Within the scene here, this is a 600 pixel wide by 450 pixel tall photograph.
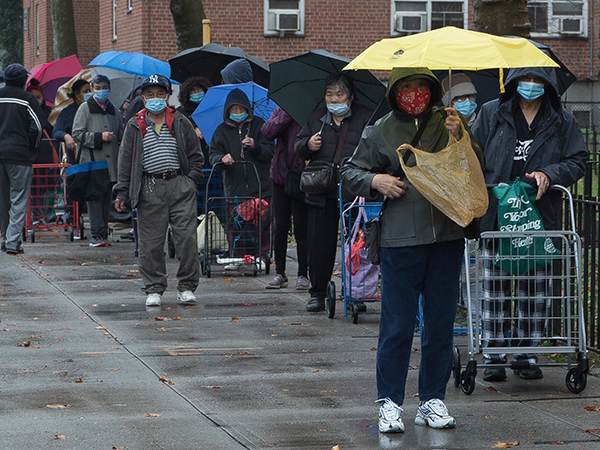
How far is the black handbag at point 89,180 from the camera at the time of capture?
46.0 feet

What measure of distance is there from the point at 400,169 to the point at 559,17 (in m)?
22.8

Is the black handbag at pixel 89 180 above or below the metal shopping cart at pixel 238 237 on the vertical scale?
above

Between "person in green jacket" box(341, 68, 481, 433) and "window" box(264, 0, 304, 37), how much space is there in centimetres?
2042

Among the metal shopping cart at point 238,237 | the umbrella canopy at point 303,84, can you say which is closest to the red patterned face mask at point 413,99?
the umbrella canopy at point 303,84

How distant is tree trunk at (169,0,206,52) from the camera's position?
59.9 ft

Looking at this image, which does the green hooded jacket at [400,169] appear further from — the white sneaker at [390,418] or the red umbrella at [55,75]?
the red umbrella at [55,75]

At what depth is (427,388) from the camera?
Answer: 5.57 metres

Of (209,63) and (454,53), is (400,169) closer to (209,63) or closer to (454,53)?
(454,53)

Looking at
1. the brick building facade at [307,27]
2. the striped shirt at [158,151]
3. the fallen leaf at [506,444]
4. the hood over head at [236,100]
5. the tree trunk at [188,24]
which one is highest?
the brick building facade at [307,27]

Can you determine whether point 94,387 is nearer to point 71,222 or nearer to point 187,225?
point 187,225

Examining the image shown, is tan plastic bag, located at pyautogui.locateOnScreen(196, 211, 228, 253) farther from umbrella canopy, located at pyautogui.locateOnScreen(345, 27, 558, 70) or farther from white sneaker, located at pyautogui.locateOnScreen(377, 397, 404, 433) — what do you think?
white sneaker, located at pyautogui.locateOnScreen(377, 397, 404, 433)

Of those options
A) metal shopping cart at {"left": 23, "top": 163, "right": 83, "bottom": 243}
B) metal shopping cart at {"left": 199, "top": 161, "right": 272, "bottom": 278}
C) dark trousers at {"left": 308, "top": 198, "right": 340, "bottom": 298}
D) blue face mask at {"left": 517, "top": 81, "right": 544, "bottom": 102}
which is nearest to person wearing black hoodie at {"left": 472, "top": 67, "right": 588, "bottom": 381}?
blue face mask at {"left": 517, "top": 81, "right": 544, "bottom": 102}

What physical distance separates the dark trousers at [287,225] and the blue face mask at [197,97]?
3065 millimetres

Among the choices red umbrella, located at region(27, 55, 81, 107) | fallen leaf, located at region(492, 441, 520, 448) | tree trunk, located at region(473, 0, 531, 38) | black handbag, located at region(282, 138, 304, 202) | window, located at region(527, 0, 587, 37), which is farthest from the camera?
window, located at region(527, 0, 587, 37)
